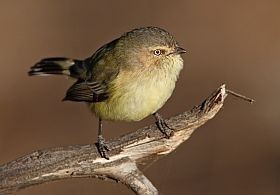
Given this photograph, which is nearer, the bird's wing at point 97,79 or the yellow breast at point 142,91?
the yellow breast at point 142,91

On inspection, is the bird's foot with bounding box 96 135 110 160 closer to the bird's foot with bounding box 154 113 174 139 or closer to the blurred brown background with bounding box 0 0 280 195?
the bird's foot with bounding box 154 113 174 139

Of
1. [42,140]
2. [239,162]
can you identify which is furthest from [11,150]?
[239,162]

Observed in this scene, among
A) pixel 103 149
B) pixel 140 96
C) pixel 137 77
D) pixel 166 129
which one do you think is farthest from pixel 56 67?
pixel 166 129

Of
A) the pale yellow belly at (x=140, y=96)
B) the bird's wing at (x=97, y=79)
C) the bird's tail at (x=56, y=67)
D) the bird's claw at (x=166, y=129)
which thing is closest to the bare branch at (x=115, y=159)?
the bird's claw at (x=166, y=129)

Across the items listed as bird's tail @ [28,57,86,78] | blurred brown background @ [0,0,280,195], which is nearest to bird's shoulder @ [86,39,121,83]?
bird's tail @ [28,57,86,78]

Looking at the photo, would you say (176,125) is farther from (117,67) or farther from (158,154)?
(117,67)

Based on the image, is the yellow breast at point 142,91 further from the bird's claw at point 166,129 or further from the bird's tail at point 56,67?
the bird's tail at point 56,67

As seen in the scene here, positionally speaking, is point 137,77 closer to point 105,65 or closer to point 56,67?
point 105,65
